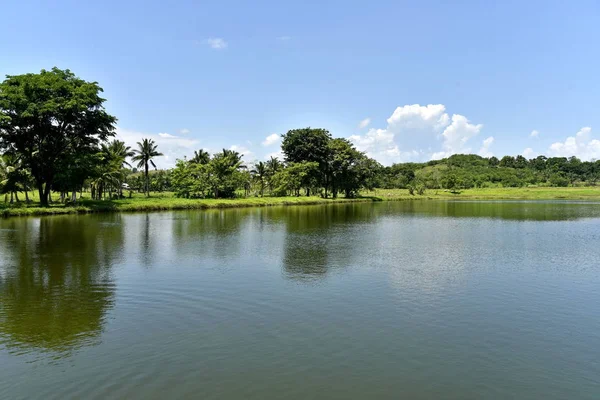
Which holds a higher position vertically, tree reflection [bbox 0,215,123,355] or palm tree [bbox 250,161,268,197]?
palm tree [bbox 250,161,268,197]

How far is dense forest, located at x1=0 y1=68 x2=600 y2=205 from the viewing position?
48.9 metres

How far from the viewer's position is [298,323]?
1246 cm

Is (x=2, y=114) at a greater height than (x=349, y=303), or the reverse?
(x=2, y=114)

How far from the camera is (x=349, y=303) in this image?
47.8 ft

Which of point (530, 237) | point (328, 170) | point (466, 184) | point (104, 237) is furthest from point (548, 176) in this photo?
point (104, 237)

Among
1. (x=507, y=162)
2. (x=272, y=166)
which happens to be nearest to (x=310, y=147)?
(x=272, y=166)

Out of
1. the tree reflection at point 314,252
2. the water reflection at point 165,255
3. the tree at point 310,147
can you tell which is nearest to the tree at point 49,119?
the water reflection at point 165,255

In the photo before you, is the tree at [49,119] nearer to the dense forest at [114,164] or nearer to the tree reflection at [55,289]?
the dense forest at [114,164]

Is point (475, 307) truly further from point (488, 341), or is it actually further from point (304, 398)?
point (304, 398)

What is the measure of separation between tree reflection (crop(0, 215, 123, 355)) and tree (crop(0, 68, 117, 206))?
863 inches

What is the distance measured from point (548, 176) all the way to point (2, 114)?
159 meters

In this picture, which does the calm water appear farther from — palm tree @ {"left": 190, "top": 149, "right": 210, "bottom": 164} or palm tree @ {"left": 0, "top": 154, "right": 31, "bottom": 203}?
palm tree @ {"left": 190, "top": 149, "right": 210, "bottom": 164}

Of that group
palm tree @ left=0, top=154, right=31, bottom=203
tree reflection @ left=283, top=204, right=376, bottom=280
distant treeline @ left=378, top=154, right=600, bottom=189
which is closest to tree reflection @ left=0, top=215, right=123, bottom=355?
tree reflection @ left=283, top=204, right=376, bottom=280

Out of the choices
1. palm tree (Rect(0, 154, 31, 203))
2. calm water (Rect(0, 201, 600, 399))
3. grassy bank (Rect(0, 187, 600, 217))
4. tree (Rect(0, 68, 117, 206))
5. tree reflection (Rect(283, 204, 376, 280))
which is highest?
tree (Rect(0, 68, 117, 206))
